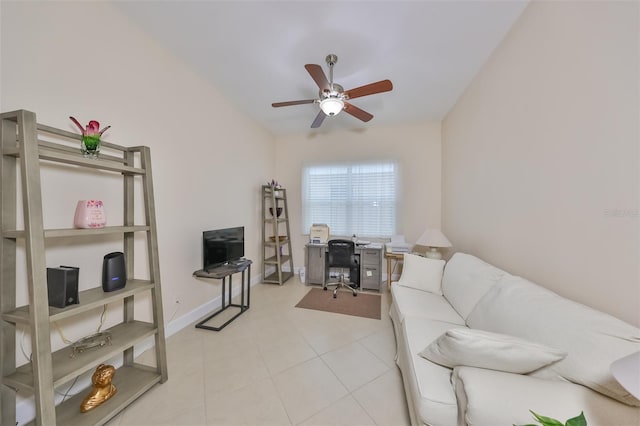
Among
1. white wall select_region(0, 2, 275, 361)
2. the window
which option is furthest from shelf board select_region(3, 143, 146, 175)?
the window

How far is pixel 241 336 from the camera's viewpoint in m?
2.32

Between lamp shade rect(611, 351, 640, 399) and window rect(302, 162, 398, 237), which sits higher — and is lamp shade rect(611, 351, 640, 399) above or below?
below

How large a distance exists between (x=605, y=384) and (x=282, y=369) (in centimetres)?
184

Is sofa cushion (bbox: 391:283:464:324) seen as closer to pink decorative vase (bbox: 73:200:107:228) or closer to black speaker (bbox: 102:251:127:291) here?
black speaker (bbox: 102:251:127:291)

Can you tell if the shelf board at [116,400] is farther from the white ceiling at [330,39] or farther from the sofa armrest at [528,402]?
the white ceiling at [330,39]

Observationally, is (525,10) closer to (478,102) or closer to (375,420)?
(478,102)

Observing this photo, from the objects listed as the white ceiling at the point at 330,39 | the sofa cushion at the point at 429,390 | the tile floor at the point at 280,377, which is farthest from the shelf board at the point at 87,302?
the white ceiling at the point at 330,39

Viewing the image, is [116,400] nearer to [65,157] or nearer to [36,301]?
[36,301]

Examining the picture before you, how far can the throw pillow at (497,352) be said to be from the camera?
975 millimetres

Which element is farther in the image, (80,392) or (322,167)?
(322,167)

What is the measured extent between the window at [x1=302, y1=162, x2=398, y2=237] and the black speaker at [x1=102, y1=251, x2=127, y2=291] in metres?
3.16

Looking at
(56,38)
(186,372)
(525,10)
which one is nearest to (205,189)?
(56,38)

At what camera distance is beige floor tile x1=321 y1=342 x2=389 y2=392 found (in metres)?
1.74

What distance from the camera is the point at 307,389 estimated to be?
164cm
